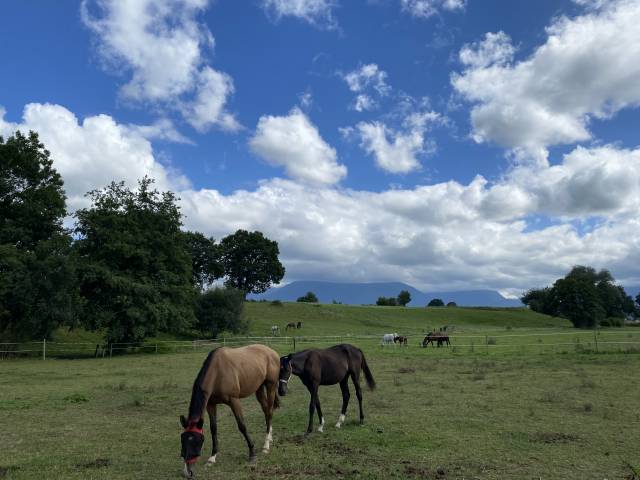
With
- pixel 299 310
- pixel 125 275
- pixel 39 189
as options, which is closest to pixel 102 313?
pixel 125 275

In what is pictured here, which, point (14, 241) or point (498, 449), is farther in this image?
point (14, 241)

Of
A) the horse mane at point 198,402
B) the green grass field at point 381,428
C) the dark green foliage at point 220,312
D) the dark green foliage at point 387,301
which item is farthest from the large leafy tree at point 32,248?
the dark green foliage at point 387,301

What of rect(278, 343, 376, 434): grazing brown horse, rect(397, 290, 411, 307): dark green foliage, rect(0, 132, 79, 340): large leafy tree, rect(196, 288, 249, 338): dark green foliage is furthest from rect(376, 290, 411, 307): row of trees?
rect(278, 343, 376, 434): grazing brown horse

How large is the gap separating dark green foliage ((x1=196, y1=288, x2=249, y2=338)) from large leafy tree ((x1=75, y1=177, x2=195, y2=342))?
8285mm

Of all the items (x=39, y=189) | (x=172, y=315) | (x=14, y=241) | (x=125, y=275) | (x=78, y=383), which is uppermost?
(x=39, y=189)

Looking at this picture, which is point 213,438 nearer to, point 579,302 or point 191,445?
point 191,445

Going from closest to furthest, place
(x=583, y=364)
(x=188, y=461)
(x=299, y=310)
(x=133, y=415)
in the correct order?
(x=188, y=461) < (x=133, y=415) < (x=583, y=364) < (x=299, y=310)

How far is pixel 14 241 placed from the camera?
3120cm

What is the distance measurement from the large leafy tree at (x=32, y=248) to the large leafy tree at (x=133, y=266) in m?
1.66

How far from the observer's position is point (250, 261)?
79625 millimetres

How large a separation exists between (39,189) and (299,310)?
151ft

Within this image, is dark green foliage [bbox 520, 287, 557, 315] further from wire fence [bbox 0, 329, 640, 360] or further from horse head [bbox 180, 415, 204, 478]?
horse head [bbox 180, 415, 204, 478]

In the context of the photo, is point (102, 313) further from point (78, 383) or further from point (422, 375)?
point (422, 375)

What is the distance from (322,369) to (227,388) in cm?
302
